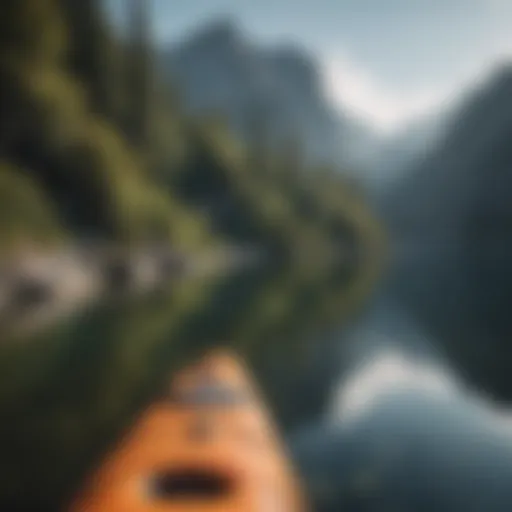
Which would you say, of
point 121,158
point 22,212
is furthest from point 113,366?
point 121,158

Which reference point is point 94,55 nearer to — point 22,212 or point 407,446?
point 22,212

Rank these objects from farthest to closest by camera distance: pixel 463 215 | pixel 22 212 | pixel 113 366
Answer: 1. pixel 463 215
2. pixel 22 212
3. pixel 113 366

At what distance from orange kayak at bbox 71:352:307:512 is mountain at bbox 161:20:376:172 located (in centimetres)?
973

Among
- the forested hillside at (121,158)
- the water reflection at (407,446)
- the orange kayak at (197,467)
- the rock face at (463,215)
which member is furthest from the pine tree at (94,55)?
the orange kayak at (197,467)

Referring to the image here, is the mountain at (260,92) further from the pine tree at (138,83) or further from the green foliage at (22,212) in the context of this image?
the green foliage at (22,212)

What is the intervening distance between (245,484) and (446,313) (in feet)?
17.5

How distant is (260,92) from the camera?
16969 millimetres

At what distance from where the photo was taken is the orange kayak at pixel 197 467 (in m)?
1.55

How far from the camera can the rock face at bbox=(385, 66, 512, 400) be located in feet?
29.1

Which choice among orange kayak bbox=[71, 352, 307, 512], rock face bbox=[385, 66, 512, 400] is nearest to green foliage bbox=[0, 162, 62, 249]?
rock face bbox=[385, 66, 512, 400]

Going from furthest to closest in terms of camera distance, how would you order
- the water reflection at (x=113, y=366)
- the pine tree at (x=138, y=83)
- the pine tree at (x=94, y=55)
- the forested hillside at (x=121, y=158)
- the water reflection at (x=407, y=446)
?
the pine tree at (x=138, y=83) < the pine tree at (x=94, y=55) < the forested hillside at (x=121, y=158) < the water reflection at (x=113, y=366) < the water reflection at (x=407, y=446)

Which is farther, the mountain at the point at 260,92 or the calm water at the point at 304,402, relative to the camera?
the mountain at the point at 260,92

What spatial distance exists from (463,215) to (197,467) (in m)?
20.0

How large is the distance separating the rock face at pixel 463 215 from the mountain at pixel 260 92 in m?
2.87
